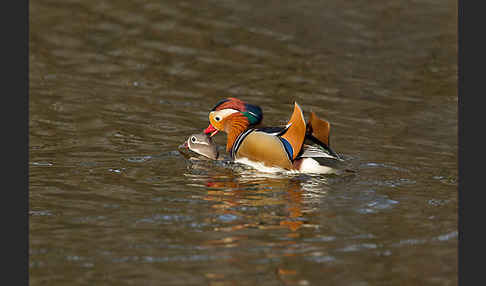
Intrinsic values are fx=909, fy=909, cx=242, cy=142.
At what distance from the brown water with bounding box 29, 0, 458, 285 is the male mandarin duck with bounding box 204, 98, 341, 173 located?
24cm

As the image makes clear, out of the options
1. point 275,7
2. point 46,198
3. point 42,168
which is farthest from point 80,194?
point 275,7

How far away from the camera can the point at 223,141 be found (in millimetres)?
11867

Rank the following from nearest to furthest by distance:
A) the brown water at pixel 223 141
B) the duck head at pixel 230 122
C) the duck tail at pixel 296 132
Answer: the brown water at pixel 223 141, the duck tail at pixel 296 132, the duck head at pixel 230 122

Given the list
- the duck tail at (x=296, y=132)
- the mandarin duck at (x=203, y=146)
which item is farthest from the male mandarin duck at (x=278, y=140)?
the mandarin duck at (x=203, y=146)

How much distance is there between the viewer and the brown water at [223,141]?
7297mm

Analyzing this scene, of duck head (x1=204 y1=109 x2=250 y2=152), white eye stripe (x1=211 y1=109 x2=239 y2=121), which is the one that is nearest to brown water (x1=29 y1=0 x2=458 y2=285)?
duck head (x1=204 y1=109 x2=250 y2=152)

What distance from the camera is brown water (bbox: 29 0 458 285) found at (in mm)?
7297

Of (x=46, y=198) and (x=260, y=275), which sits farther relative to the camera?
(x=46, y=198)

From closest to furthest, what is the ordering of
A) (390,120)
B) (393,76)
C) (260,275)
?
(260,275)
(390,120)
(393,76)

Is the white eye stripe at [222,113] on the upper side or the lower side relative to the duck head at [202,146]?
upper

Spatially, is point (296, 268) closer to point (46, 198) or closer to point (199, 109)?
point (46, 198)

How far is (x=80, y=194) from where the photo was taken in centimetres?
894

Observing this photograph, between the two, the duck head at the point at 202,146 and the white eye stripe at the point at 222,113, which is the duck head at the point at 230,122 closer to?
the white eye stripe at the point at 222,113

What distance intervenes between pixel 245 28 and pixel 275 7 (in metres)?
1.27
